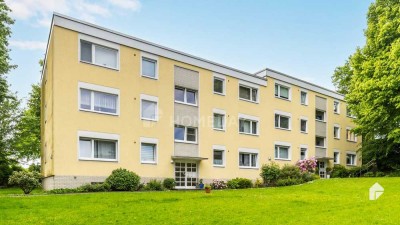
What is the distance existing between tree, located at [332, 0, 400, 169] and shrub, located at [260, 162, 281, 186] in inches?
384

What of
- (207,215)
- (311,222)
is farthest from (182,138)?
(311,222)

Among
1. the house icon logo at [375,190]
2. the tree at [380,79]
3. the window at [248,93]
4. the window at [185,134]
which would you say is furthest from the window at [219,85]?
the house icon logo at [375,190]

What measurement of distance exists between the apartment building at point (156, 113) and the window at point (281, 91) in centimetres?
11

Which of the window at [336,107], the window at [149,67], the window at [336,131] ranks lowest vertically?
the window at [336,131]

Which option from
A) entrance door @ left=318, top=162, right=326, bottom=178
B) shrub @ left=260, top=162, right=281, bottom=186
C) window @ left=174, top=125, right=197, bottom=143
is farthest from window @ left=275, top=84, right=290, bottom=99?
window @ left=174, top=125, right=197, bottom=143

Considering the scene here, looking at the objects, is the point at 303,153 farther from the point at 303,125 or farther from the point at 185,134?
the point at 185,134

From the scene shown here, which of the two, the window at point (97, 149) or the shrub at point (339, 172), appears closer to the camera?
the window at point (97, 149)

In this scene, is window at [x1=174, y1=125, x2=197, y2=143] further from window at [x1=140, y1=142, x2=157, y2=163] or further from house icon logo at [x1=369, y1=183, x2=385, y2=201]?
house icon logo at [x1=369, y1=183, x2=385, y2=201]

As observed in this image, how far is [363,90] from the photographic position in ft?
104

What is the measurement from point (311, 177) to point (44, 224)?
26297 millimetres

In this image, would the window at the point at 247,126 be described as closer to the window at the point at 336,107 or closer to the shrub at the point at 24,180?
the window at the point at 336,107

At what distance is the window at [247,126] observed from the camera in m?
31.6

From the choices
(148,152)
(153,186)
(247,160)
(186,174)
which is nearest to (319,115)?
(247,160)

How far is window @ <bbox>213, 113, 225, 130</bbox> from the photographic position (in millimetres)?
29703
